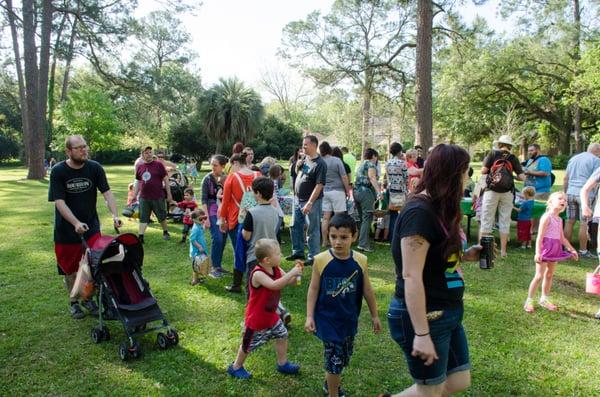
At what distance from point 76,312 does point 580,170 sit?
7.47 metres

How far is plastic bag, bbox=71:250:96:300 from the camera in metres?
4.37

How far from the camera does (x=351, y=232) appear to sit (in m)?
2.96

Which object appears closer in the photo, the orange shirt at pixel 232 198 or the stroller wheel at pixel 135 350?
the stroller wheel at pixel 135 350

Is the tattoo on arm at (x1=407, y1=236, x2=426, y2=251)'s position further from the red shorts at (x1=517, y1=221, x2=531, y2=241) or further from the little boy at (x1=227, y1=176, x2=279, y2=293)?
the red shorts at (x1=517, y1=221, x2=531, y2=241)

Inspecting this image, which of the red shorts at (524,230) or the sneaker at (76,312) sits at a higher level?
the red shorts at (524,230)

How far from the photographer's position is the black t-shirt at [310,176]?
631 cm

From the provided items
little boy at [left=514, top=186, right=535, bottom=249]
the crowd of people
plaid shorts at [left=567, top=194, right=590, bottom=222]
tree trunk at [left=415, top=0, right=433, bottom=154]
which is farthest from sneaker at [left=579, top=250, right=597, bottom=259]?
tree trunk at [left=415, top=0, right=433, bottom=154]

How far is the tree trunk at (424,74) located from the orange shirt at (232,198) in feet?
22.1

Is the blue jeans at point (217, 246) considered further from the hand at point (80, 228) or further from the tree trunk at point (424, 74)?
the tree trunk at point (424, 74)

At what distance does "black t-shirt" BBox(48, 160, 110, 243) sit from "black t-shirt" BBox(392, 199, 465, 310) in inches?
144

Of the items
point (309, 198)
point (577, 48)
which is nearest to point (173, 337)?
point (309, 198)

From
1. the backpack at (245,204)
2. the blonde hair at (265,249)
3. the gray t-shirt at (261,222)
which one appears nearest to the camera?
the blonde hair at (265,249)

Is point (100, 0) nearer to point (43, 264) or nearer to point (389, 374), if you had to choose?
point (43, 264)

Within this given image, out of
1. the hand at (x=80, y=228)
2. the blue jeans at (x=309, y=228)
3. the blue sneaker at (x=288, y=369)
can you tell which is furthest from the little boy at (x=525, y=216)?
the hand at (x=80, y=228)
